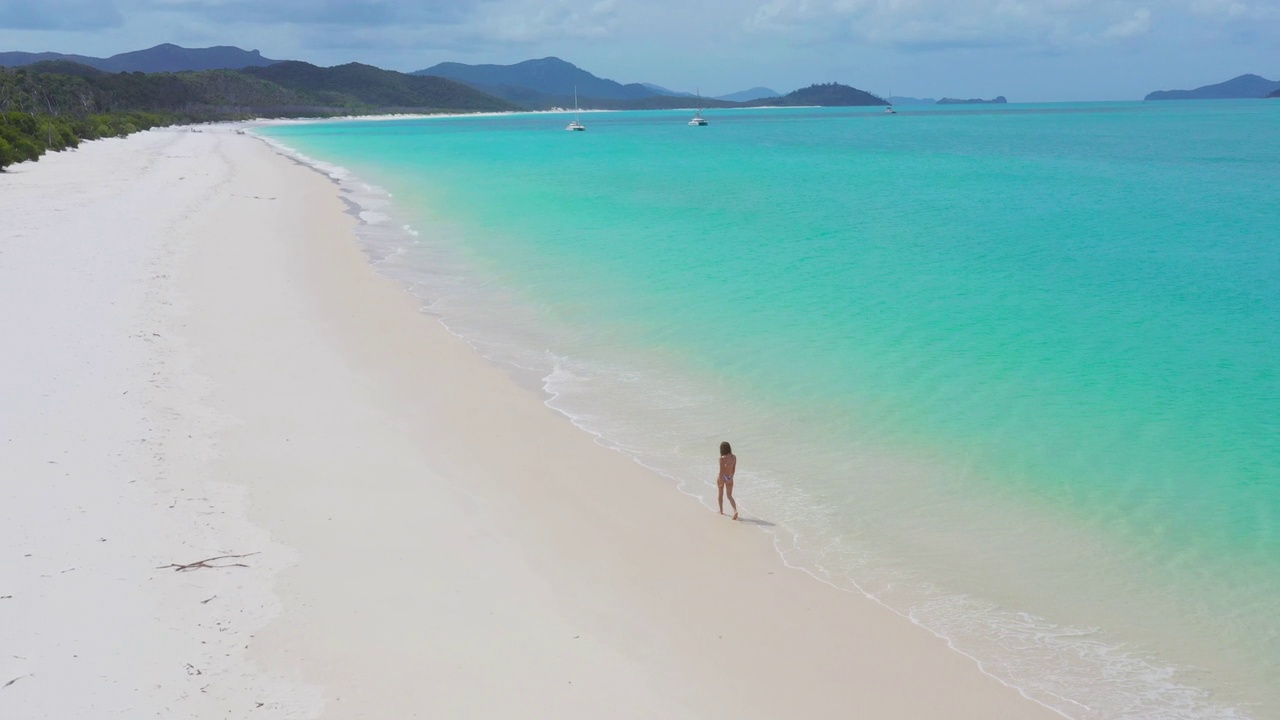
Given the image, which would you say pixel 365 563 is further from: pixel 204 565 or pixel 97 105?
pixel 97 105

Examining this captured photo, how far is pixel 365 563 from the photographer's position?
806cm

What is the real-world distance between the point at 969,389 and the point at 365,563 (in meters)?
9.62

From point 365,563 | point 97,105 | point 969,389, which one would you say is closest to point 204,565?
point 365,563

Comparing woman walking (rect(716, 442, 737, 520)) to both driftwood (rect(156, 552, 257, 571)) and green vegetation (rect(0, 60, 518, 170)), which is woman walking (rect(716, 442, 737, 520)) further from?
green vegetation (rect(0, 60, 518, 170))

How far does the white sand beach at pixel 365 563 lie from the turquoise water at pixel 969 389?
2.70ft

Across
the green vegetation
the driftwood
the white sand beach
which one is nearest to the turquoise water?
the white sand beach

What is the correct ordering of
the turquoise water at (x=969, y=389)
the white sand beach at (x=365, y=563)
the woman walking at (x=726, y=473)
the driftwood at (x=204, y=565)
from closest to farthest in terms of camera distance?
1. the white sand beach at (x=365, y=563)
2. the driftwood at (x=204, y=565)
3. the turquoise water at (x=969, y=389)
4. the woman walking at (x=726, y=473)

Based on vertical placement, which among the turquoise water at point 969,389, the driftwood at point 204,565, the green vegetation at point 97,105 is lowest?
the turquoise water at point 969,389

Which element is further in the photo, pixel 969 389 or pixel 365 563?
pixel 969 389

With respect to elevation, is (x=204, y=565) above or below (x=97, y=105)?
below

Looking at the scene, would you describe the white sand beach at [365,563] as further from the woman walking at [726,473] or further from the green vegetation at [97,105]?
the green vegetation at [97,105]

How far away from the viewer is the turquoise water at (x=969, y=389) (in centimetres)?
809

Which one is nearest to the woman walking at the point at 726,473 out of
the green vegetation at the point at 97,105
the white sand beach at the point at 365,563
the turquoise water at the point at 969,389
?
the white sand beach at the point at 365,563

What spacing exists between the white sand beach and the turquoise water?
0.82m
